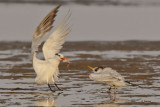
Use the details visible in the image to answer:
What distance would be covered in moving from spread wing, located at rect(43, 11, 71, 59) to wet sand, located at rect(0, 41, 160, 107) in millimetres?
880

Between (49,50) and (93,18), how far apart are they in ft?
67.2

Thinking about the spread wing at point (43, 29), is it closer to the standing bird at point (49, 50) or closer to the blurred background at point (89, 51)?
the standing bird at point (49, 50)

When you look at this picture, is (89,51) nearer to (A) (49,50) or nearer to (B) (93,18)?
(A) (49,50)

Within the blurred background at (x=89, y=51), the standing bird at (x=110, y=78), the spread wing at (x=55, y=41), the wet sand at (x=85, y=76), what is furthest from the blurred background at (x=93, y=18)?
the standing bird at (x=110, y=78)

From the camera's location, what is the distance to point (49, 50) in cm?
1415

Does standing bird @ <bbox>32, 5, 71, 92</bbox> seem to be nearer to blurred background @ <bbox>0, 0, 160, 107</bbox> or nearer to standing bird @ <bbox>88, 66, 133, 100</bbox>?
blurred background @ <bbox>0, 0, 160, 107</bbox>

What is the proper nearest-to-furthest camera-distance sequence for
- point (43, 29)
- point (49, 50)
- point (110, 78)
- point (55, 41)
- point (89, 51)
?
point (110, 78) → point (49, 50) → point (55, 41) → point (43, 29) → point (89, 51)

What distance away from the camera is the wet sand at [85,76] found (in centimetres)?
1196

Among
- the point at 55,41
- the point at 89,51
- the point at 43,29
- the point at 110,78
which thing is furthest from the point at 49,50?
the point at 89,51

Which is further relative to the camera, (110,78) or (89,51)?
(89,51)

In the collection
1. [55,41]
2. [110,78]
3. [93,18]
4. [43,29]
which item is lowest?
[110,78]

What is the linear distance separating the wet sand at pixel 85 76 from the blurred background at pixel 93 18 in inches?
129

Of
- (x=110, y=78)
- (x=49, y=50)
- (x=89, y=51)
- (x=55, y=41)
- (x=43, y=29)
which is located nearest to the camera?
(x=110, y=78)

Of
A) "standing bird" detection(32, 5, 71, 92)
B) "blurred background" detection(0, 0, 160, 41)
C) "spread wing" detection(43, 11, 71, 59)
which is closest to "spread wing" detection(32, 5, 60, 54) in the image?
"standing bird" detection(32, 5, 71, 92)
